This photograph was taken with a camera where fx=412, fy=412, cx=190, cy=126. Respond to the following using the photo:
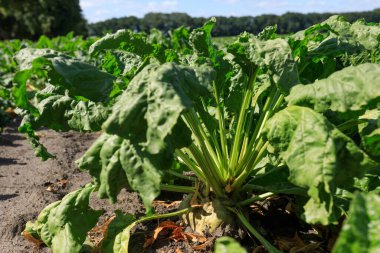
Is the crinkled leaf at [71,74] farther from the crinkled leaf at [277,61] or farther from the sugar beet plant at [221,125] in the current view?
the crinkled leaf at [277,61]

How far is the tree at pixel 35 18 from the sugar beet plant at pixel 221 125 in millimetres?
38837

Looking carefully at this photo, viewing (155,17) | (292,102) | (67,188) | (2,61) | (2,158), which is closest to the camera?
(292,102)

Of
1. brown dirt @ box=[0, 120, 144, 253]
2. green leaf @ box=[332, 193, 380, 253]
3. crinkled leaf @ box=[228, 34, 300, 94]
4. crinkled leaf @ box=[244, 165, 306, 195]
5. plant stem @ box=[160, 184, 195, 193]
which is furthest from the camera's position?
brown dirt @ box=[0, 120, 144, 253]

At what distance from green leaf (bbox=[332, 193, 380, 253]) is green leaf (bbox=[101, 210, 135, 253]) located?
4.54 feet

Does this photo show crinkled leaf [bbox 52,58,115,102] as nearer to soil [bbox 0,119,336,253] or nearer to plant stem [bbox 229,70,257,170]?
plant stem [bbox 229,70,257,170]

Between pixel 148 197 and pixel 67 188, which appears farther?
pixel 67 188

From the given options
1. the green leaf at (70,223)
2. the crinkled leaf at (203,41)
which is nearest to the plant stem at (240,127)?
the crinkled leaf at (203,41)

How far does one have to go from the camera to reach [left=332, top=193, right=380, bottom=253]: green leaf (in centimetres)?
100

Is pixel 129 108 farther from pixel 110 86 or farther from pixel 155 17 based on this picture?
pixel 155 17

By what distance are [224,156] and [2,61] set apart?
9671 millimetres

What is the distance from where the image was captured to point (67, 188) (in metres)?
3.31

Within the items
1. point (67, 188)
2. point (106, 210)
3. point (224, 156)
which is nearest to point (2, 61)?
point (67, 188)

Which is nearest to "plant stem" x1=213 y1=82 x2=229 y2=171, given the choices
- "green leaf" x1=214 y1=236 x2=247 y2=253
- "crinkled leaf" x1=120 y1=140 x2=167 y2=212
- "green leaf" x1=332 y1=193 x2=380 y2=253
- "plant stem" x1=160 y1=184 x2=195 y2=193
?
"plant stem" x1=160 y1=184 x2=195 y2=193

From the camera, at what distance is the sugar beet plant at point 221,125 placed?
152 cm
